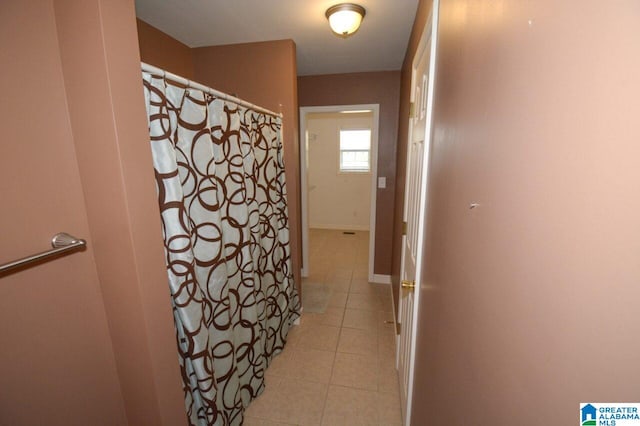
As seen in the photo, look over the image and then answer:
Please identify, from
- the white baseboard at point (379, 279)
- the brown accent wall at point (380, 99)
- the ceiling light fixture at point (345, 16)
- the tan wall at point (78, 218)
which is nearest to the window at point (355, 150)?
the brown accent wall at point (380, 99)

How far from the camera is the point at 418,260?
1265 mm

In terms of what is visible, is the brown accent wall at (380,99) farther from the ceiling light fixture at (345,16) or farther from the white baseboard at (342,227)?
the white baseboard at (342,227)

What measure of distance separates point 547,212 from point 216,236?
1.30m

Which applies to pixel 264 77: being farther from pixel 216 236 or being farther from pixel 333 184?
pixel 333 184

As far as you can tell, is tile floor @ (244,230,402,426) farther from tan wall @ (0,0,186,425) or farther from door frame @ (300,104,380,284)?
tan wall @ (0,0,186,425)

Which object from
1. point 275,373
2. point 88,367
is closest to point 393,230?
point 275,373

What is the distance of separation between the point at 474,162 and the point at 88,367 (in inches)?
57.0

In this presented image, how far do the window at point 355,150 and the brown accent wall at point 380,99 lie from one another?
7.34 feet

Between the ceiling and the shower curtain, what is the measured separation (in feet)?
2.26

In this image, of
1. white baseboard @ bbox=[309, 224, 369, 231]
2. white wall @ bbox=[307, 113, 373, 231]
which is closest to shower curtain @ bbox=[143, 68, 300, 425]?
white wall @ bbox=[307, 113, 373, 231]

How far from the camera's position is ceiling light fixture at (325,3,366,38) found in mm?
1736

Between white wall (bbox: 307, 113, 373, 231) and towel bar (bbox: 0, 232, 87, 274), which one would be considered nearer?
towel bar (bbox: 0, 232, 87, 274)

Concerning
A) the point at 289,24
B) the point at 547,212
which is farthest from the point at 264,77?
the point at 547,212

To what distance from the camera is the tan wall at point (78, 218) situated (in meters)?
0.80
